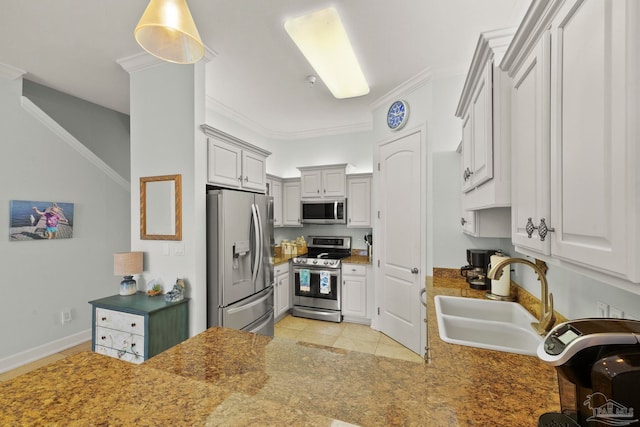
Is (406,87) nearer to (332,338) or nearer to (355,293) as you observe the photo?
(355,293)

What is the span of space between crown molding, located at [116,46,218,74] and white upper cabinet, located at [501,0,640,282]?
7.82 feet

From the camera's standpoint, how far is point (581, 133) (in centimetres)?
69

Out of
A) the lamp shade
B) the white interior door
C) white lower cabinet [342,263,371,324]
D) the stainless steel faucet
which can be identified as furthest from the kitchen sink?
the lamp shade

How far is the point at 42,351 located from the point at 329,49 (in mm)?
4169

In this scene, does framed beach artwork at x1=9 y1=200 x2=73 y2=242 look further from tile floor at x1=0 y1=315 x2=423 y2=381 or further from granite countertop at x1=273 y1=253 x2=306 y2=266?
granite countertop at x1=273 y1=253 x2=306 y2=266

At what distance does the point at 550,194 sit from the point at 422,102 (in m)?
2.42

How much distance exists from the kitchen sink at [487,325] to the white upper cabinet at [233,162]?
2.12 m

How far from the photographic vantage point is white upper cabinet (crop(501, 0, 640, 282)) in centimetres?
54

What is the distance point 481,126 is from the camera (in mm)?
1482

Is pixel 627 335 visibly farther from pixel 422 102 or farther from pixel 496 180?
pixel 422 102

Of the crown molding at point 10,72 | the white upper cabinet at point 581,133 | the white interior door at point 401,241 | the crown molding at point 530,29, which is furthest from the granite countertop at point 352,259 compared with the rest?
the crown molding at point 10,72

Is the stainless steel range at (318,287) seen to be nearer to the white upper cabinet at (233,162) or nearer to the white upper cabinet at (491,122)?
the white upper cabinet at (233,162)

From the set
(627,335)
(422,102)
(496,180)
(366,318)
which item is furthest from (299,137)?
(627,335)

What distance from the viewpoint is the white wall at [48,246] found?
2.72m
